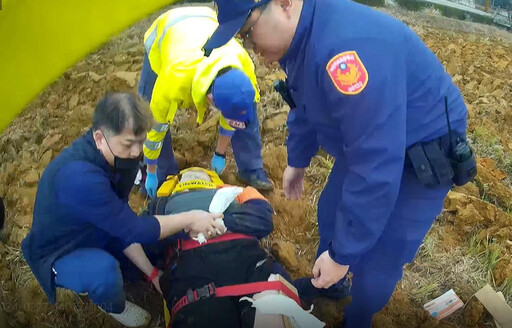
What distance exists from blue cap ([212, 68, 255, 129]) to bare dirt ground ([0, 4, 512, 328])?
8.7 inches

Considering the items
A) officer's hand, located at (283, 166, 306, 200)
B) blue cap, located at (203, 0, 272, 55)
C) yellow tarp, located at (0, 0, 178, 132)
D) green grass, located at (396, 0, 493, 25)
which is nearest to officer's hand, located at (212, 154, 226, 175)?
officer's hand, located at (283, 166, 306, 200)

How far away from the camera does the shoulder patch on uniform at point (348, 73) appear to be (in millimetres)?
604

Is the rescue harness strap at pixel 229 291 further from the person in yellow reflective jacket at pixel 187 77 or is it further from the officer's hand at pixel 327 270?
the person in yellow reflective jacket at pixel 187 77

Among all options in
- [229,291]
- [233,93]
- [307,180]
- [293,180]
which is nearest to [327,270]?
[229,291]

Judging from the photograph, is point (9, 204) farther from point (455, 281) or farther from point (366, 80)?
point (455, 281)

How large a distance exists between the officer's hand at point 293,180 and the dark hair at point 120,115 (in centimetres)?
33

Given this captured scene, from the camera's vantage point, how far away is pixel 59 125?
112 centimetres

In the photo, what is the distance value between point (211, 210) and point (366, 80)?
1.75ft

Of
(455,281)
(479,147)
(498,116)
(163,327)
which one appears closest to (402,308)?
(455,281)

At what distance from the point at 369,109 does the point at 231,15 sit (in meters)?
0.21

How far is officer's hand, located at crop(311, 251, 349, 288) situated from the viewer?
75 centimetres

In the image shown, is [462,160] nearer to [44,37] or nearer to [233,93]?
[233,93]

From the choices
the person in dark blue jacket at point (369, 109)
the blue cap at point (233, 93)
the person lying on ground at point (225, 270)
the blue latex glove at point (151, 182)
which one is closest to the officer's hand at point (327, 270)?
the person in dark blue jacket at point (369, 109)

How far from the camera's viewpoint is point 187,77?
44.7 inches
